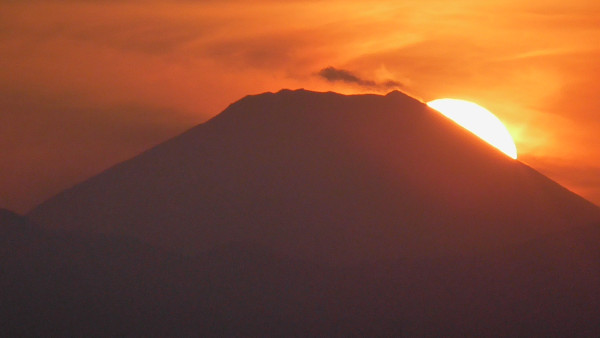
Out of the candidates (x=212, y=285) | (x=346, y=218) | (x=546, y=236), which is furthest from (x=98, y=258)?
(x=546, y=236)

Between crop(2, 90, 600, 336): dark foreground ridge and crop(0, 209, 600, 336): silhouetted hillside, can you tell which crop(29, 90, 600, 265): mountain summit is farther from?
crop(0, 209, 600, 336): silhouetted hillside

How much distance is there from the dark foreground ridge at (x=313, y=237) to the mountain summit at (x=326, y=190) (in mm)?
123

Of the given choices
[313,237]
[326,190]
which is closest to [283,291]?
[313,237]

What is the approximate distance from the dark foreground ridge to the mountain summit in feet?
0.40

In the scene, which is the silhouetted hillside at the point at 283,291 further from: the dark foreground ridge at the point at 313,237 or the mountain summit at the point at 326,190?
the mountain summit at the point at 326,190

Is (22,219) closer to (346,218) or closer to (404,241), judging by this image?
(346,218)

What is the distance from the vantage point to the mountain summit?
180 ft

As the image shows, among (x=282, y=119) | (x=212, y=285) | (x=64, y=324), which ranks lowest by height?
(x=64, y=324)

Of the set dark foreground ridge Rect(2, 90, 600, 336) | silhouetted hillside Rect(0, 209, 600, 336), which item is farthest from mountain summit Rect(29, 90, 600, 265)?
silhouetted hillside Rect(0, 209, 600, 336)

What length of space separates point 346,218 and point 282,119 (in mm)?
11650

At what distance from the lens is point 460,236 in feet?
178

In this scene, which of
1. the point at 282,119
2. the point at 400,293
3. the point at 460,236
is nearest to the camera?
the point at 400,293

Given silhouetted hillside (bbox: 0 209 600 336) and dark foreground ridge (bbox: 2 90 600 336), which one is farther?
dark foreground ridge (bbox: 2 90 600 336)

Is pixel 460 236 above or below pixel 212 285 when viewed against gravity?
above
